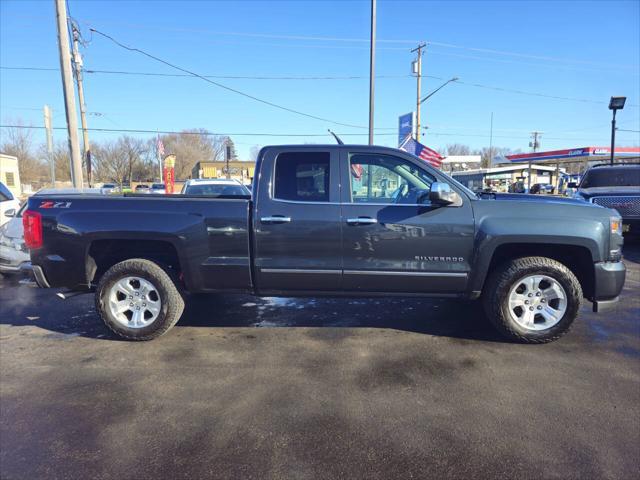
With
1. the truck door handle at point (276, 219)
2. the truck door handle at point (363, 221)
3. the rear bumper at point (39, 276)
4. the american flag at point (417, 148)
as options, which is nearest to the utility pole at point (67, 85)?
the rear bumper at point (39, 276)

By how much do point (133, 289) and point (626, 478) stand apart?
168 inches

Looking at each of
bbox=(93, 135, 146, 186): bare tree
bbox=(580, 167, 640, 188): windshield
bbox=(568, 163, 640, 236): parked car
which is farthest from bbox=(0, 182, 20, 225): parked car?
bbox=(93, 135, 146, 186): bare tree

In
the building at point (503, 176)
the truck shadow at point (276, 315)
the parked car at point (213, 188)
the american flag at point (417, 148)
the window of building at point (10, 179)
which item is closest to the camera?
the truck shadow at point (276, 315)

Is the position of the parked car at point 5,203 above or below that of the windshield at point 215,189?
below

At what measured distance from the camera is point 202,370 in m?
3.89

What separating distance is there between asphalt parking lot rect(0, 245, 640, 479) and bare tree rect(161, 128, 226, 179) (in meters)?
78.6

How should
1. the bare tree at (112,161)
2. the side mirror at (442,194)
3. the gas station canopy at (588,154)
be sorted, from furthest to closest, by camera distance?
the bare tree at (112,161), the gas station canopy at (588,154), the side mirror at (442,194)

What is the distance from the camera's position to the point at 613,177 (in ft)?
39.3

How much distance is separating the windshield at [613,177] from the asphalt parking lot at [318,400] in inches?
326

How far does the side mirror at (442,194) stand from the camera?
13.3 feet

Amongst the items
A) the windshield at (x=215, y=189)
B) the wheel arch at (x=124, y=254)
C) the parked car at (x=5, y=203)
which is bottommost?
the wheel arch at (x=124, y=254)

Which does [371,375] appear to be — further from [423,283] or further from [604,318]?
[604,318]

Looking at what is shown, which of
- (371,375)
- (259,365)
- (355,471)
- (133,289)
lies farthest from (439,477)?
(133,289)

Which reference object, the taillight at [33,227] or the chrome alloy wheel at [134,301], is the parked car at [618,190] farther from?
the taillight at [33,227]
